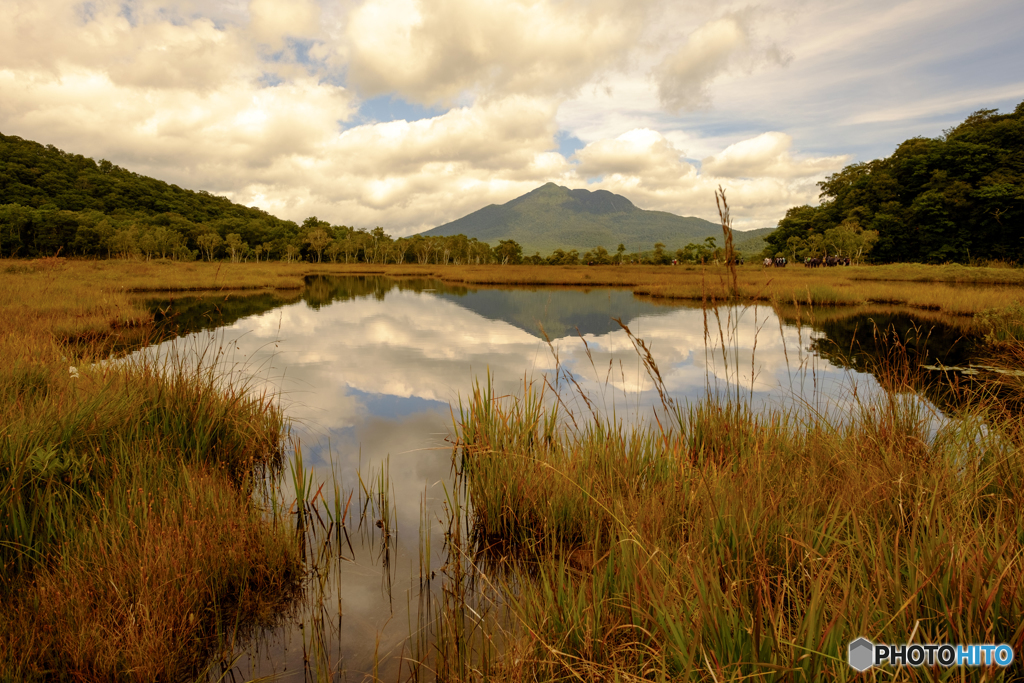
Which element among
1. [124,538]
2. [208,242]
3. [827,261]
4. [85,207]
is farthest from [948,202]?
[85,207]

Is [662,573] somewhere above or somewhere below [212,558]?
above

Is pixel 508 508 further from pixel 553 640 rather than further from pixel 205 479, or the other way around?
pixel 205 479

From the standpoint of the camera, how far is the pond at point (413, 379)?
292 centimetres

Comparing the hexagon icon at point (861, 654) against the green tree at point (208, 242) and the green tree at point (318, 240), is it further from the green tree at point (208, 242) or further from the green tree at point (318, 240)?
the green tree at point (318, 240)

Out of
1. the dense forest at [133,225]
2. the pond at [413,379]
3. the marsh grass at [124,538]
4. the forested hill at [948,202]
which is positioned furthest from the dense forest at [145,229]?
the marsh grass at [124,538]

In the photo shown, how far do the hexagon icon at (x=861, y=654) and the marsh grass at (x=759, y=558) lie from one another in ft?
0.09

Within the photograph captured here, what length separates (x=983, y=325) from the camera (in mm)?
13289

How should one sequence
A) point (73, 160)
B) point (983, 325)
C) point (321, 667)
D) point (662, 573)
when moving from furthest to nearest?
point (73, 160), point (983, 325), point (321, 667), point (662, 573)

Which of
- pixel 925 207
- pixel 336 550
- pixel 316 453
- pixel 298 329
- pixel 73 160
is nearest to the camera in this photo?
pixel 336 550

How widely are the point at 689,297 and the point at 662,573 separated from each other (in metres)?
26.3

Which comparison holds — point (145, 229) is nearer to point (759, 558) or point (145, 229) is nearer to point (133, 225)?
point (133, 225)

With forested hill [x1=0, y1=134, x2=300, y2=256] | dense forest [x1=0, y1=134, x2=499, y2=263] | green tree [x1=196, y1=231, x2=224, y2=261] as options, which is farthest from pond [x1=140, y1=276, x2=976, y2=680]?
green tree [x1=196, y1=231, x2=224, y2=261]

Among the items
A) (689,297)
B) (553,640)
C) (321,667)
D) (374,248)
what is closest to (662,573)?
(553,640)

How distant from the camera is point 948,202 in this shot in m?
54.7
